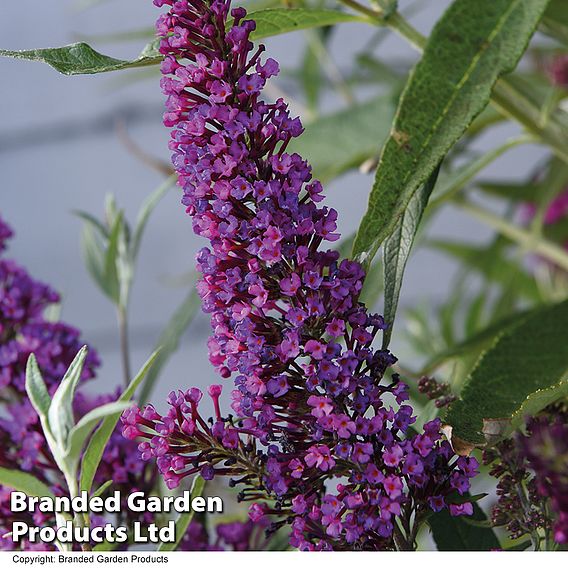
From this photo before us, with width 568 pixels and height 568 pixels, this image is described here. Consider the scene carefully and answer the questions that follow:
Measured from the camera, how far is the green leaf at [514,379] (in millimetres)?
309

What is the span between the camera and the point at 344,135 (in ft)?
2.15

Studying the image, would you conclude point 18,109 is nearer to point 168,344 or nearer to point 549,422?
point 168,344

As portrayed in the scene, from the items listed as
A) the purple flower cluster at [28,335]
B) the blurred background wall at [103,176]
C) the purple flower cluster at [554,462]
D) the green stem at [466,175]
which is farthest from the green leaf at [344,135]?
the blurred background wall at [103,176]

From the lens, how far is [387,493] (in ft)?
0.94

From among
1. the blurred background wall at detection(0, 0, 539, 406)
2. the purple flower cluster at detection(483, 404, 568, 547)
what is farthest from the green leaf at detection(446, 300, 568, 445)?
the blurred background wall at detection(0, 0, 539, 406)

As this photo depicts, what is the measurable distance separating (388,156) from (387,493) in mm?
119

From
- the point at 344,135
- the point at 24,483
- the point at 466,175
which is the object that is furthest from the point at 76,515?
the point at 344,135

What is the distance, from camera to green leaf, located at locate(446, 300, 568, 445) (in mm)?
309

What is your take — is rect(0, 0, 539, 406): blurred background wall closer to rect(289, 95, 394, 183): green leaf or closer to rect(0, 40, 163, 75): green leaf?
rect(289, 95, 394, 183): green leaf

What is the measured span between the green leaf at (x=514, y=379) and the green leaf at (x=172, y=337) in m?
0.20

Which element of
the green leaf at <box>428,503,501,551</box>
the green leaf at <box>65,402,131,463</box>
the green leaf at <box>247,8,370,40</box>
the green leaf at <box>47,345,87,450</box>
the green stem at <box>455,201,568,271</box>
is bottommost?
the green leaf at <box>428,503,501,551</box>

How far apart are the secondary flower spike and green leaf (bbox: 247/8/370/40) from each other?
7 centimetres

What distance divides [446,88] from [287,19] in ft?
0.35
